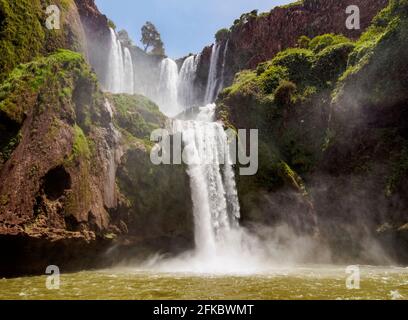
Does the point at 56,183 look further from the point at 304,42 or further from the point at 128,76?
the point at 128,76

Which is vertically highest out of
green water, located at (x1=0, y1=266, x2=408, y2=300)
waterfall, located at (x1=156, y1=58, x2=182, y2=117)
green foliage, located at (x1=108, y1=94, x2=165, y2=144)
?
waterfall, located at (x1=156, y1=58, x2=182, y2=117)

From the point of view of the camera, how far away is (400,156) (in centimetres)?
2238

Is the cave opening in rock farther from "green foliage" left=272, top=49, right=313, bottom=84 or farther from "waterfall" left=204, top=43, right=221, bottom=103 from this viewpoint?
"waterfall" left=204, top=43, right=221, bottom=103

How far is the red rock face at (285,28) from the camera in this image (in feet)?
125

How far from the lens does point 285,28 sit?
4350cm

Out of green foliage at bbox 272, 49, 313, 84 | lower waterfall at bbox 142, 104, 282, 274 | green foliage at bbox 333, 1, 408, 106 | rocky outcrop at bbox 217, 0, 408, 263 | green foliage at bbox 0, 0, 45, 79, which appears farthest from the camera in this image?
green foliage at bbox 272, 49, 313, 84

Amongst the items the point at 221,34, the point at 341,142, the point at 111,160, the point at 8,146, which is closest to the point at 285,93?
the point at 341,142

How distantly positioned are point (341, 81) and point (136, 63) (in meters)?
33.6

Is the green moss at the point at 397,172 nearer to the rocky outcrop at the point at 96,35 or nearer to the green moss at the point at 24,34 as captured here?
the green moss at the point at 24,34

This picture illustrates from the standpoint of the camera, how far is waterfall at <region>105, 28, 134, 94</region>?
42.1m

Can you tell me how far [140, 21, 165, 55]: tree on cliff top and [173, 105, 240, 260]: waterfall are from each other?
54.1 meters

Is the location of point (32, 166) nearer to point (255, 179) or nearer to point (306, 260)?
point (255, 179)

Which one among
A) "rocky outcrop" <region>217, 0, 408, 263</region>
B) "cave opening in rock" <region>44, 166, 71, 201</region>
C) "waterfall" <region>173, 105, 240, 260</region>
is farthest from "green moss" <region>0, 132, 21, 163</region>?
"rocky outcrop" <region>217, 0, 408, 263</region>

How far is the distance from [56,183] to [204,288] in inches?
342
